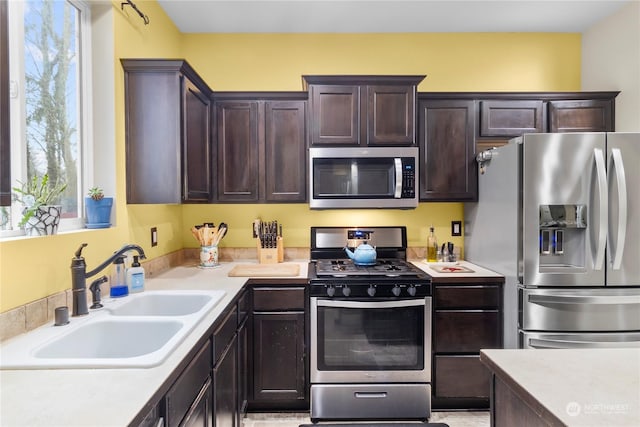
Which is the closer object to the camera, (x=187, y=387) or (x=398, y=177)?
(x=187, y=387)

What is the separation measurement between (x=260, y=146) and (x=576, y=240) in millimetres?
2212

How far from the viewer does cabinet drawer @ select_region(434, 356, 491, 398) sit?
244 cm

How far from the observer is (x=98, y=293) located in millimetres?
1661

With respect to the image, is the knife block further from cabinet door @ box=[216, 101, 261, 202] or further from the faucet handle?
the faucet handle

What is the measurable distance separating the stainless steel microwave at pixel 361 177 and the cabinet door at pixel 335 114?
0.30 ft

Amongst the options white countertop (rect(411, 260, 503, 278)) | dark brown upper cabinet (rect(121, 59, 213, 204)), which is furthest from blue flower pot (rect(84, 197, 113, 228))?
white countertop (rect(411, 260, 503, 278))

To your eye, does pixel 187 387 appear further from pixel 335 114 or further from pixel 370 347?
pixel 335 114

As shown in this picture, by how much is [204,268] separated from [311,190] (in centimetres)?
99

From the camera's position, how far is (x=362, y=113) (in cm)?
266

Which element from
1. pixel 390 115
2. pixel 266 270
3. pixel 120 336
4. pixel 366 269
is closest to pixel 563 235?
pixel 366 269

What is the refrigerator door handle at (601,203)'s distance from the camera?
2.13 metres

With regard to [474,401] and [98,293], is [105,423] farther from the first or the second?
[474,401]

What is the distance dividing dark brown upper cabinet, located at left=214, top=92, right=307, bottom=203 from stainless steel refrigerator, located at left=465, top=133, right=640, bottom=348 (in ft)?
4.99

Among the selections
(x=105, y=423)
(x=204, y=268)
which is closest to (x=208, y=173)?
(x=204, y=268)
